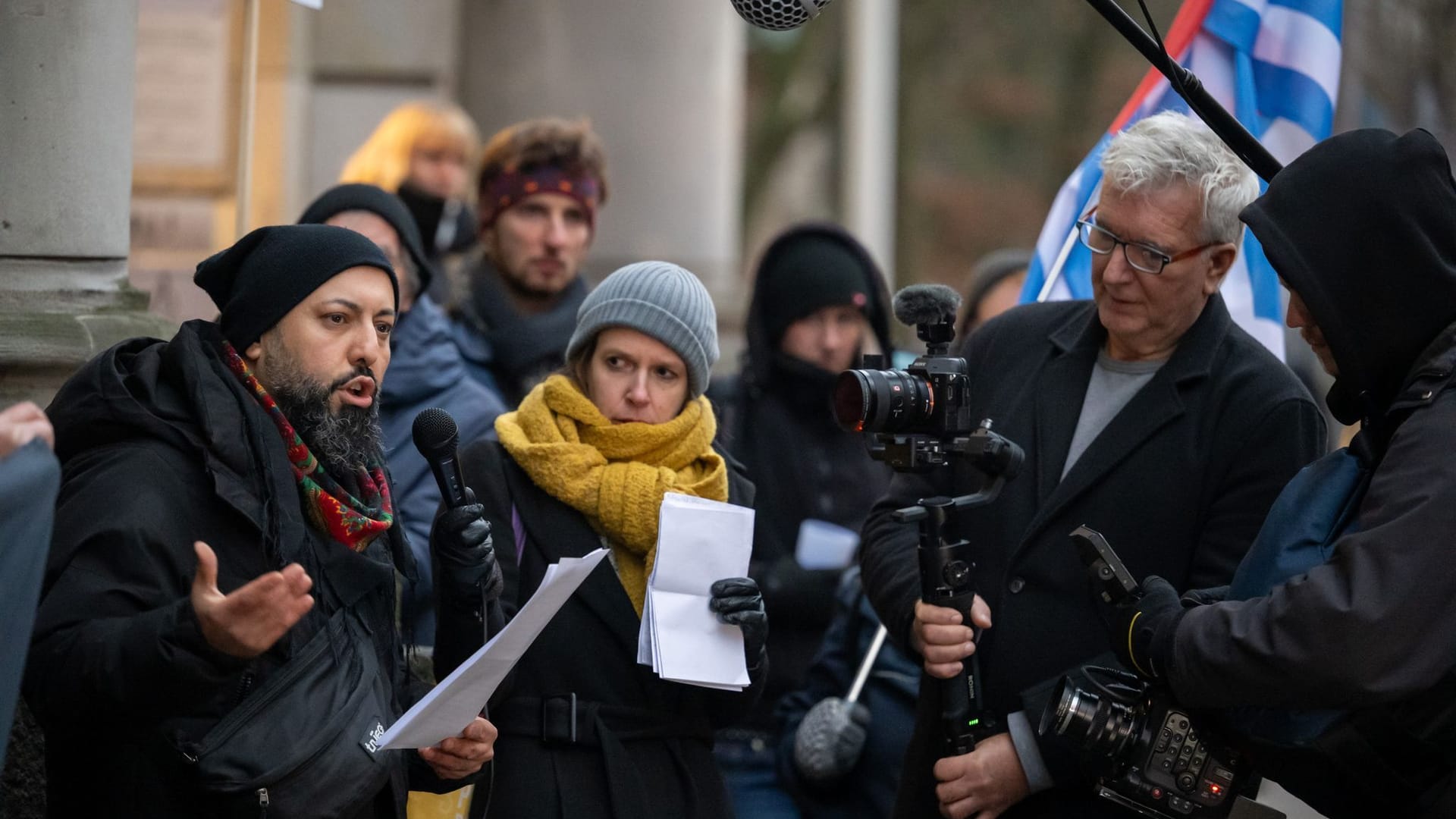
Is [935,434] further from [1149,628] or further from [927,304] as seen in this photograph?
[1149,628]

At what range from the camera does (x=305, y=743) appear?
3045 millimetres

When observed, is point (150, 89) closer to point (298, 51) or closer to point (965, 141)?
point (298, 51)

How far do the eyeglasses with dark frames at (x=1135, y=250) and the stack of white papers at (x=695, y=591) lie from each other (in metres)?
0.99

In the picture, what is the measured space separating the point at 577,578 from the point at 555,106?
22.1 feet

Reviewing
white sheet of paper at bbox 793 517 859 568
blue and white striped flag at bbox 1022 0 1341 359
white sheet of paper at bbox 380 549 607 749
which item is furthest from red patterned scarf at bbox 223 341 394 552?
blue and white striped flag at bbox 1022 0 1341 359

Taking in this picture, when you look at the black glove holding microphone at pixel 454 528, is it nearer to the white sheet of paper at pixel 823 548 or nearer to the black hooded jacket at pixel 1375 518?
the black hooded jacket at pixel 1375 518

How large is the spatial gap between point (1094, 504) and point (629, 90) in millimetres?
6321

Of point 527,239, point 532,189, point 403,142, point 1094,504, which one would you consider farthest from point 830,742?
point 403,142

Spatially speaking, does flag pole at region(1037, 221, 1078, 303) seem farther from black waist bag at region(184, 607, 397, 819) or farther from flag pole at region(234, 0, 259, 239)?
black waist bag at region(184, 607, 397, 819)

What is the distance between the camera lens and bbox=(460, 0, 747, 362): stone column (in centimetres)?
977

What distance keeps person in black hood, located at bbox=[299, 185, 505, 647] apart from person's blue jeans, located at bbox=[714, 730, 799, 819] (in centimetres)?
110

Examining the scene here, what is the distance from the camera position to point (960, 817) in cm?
383

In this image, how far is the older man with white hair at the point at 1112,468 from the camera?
3.82 meters

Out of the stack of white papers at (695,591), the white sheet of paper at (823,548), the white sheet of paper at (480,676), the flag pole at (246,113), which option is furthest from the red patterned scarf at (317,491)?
the white sheet of paper at (823,548)
